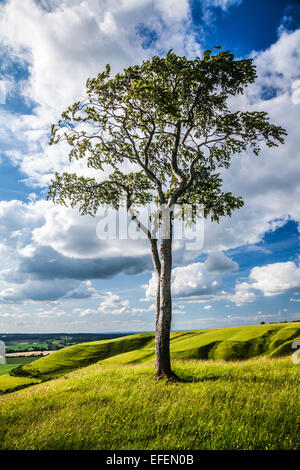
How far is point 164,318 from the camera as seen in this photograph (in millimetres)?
14016

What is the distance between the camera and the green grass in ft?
20.7

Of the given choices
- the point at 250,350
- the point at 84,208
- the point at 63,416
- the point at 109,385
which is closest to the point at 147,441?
the point at 63,416

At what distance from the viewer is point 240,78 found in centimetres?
1554

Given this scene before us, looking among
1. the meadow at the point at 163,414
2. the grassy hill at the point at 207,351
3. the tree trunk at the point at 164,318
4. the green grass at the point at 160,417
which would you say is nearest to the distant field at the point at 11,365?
the grassy hill at the point at 207,351

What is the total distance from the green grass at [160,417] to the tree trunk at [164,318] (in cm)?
176

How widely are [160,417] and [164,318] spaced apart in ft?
21.4

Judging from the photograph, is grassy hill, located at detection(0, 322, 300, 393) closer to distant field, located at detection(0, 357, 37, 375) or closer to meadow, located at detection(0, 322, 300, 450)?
distant field, located at detection(0, 357, 37, 375)

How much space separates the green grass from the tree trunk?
176 cm

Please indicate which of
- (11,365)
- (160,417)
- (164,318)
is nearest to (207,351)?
(164,318)

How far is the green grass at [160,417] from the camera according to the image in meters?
6.30

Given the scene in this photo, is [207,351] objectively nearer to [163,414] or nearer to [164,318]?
[164,318]

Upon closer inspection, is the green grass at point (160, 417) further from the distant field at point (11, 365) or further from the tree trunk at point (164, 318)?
the distant field at point (11, 365)

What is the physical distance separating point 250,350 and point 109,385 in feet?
125
